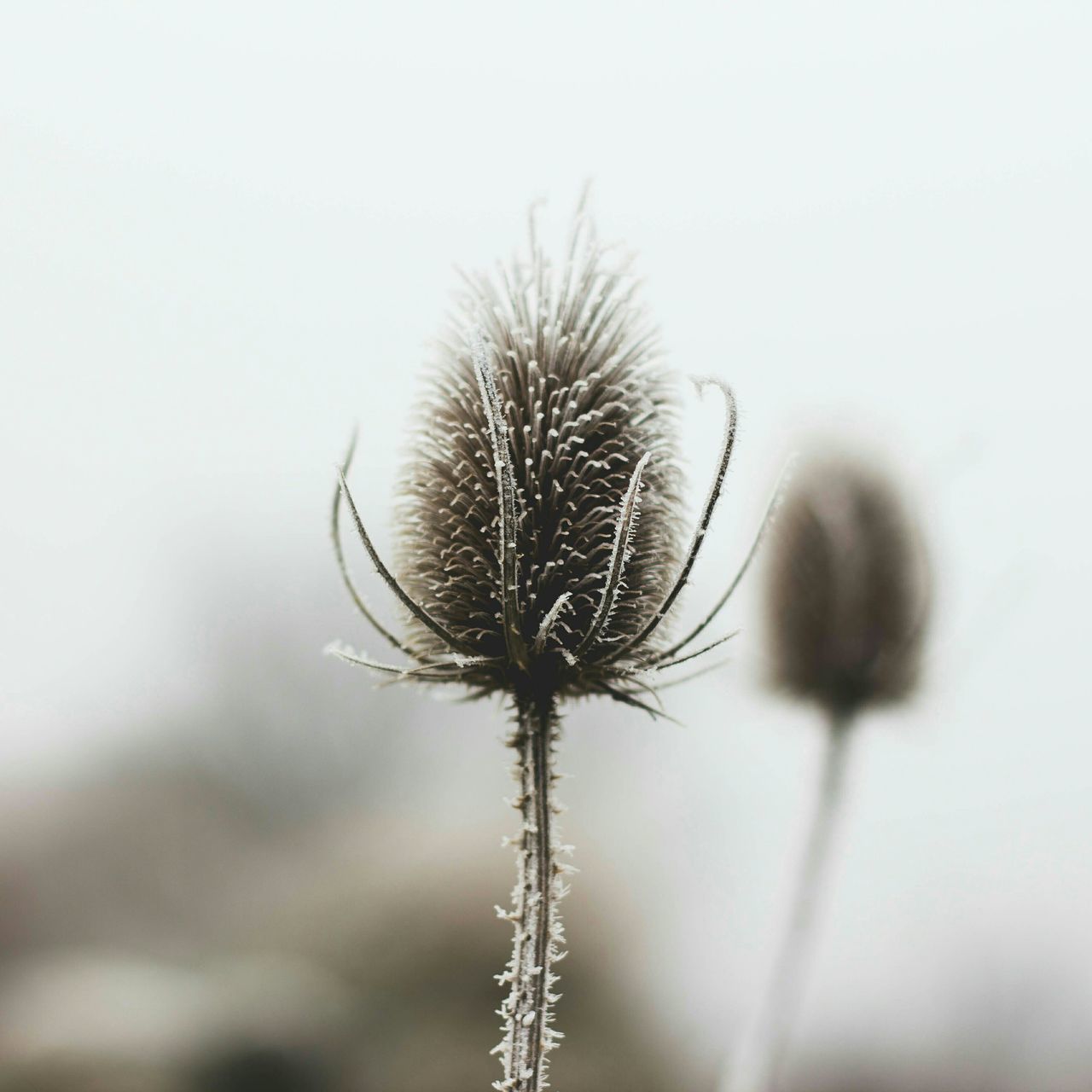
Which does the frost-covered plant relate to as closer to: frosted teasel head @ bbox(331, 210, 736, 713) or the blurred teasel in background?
frosted teasel head @ bbox(331, 210, 736, 713)

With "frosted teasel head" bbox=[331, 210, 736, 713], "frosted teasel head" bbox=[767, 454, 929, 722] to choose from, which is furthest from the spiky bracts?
"frosted teasel head" bbox=[767, 454, 929, 722]

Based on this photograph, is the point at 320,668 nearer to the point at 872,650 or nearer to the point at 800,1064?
the point at 800,1064

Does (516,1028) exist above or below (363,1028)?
above

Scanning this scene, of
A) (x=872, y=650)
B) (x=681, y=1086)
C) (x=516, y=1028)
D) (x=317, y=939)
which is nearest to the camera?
(x=516, y=1028)

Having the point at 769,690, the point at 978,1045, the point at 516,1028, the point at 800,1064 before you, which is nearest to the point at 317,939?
the point at 800,1064

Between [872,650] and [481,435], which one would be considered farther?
[872,650]

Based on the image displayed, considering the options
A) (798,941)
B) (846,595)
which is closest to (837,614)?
(846,595)

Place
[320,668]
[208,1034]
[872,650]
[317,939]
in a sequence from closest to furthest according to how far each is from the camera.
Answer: [872,650] → [208,1034] → [317,939] → [320,668]

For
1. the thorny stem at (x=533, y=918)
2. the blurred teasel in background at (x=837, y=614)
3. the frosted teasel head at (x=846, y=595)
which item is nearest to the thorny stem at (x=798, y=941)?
the blurred teasel in background at (x=837, y=614)
